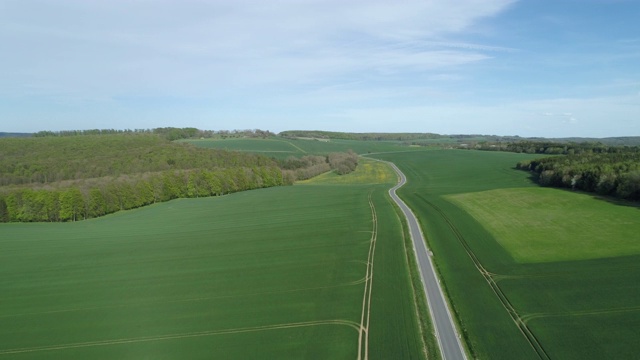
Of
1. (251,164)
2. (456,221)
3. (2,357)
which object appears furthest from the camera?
(251,164)

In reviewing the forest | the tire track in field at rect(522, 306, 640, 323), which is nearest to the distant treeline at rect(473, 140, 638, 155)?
the forest

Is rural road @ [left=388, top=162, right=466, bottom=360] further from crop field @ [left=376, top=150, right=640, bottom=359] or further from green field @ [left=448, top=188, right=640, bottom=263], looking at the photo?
green field @ [left=448, top=188, right=640, bottom=263]

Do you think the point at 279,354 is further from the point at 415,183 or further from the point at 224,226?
the point at 415,183

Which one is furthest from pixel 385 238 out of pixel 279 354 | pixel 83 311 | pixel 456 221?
pixel 83 311

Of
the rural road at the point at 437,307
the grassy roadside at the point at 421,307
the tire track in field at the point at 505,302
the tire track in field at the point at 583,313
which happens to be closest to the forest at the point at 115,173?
the rural road at the point at 437,307

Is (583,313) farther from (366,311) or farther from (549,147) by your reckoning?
(549,147)

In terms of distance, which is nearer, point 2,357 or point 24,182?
point 2,357
